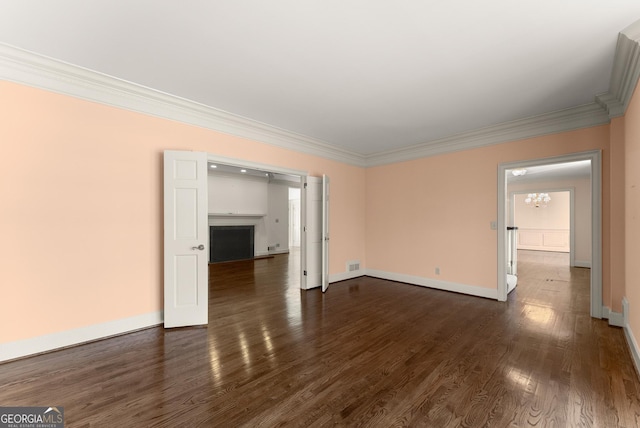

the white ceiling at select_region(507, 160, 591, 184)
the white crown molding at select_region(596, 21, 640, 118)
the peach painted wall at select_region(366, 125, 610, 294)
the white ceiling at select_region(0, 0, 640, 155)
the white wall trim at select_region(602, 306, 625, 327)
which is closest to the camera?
the white ceiling at select_region(0, 0, 640, 155)

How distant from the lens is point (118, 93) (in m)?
3.08

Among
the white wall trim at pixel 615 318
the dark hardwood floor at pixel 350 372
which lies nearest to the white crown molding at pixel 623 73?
the white wall trim at pixel 615 318

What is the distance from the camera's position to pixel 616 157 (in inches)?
132

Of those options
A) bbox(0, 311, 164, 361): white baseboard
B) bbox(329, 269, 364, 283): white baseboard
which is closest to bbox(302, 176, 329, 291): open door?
bbox(329, 269, 364, 283): white baseboard

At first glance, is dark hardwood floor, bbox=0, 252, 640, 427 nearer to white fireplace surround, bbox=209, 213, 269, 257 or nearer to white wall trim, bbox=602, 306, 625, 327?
white wall trim, bbox=602, 306, 625, 327

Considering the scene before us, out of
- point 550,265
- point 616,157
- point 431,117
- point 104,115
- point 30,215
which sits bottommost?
point 550,265

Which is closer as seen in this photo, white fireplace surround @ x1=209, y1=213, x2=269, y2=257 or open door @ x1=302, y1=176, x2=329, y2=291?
open door @ x1=302, y1=176, x2=329, y2=291

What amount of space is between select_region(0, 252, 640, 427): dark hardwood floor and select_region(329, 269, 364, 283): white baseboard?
5.59 ft

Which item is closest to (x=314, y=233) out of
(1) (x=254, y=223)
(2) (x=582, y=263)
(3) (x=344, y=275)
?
(3) (x=344, y=275)

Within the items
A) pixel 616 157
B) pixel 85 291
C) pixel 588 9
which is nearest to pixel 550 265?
pixel 616 157

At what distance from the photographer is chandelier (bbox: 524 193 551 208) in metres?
10.8

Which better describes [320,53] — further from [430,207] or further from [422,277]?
[422,277]

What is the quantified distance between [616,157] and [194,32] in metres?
4.90

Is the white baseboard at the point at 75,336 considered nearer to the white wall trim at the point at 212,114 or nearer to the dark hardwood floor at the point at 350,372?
the dark hardwood floor at the point at 350,372
